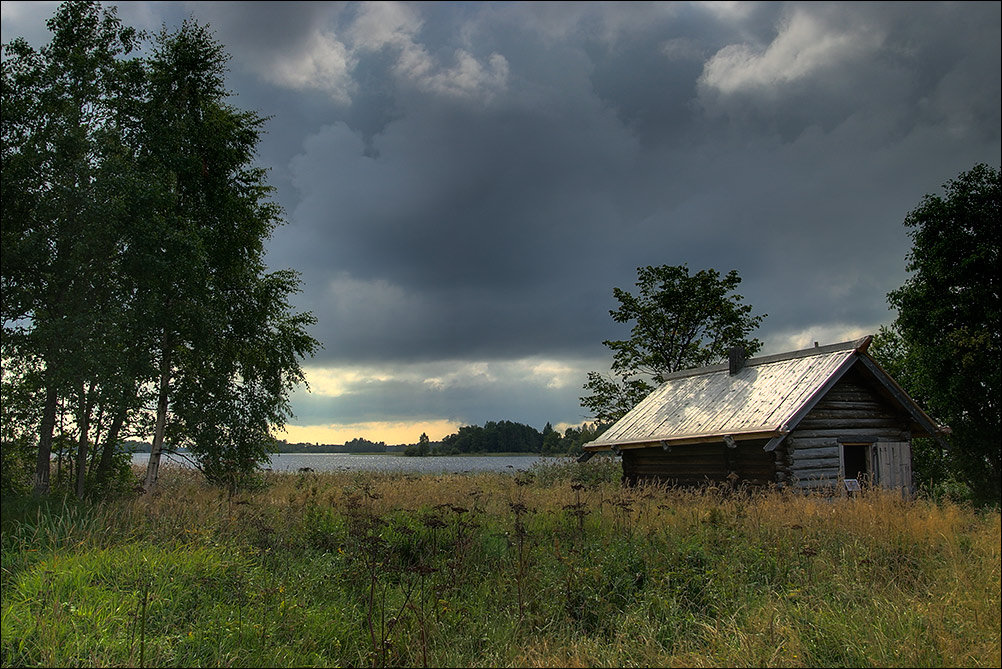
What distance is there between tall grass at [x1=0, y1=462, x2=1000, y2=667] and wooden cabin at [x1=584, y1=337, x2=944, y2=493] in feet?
16.1

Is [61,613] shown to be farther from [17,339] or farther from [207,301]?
[207,301]

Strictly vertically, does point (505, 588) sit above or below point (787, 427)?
below

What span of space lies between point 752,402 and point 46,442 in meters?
16.9

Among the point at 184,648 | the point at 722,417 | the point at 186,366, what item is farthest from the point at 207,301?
the point at 722,417

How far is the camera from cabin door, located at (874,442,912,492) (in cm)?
1786

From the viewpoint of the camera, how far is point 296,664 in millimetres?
6059

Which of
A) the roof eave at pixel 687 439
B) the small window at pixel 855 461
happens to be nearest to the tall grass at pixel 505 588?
the roof eave at pixel 687 439

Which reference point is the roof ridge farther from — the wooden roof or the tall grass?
the tall grass

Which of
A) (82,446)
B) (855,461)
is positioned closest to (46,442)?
(82,446)

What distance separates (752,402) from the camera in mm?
17625

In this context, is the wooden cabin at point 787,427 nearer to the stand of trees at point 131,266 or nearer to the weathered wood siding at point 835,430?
the weathered wood siding at point 835,430

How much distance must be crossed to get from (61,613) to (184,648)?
1.28 m

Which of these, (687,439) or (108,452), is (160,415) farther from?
(687,439)

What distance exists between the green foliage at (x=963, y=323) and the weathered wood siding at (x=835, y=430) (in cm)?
549
